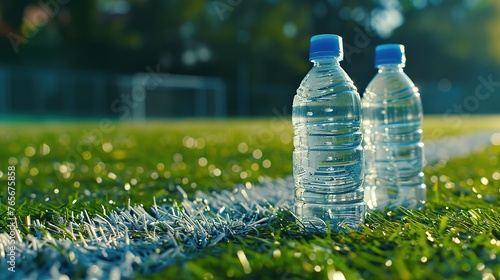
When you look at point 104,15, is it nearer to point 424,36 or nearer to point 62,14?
point 62,14

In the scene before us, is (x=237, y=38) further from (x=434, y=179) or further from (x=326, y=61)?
(x=326, y=61)

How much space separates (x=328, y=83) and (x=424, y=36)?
34.8m

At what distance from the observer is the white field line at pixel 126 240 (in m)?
1.48

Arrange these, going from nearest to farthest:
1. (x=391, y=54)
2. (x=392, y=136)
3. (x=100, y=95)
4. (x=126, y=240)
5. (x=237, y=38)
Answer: (x=126, y=240) < (x=391, y=54) < (x=392, y=136) < (x=100, y=95) < (x=237, y=38)

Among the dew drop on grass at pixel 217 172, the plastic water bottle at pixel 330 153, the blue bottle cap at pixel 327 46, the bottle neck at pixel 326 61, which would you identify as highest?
the blue bottle cap at pixel 327 46

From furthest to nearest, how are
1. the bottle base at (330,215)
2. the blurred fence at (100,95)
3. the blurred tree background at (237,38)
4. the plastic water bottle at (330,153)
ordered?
the blurred tree background at (237,38), the blurred fence at (100,95), the plastic water bottle at (330,153), the bottle base at (330,215)

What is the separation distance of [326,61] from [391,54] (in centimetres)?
45

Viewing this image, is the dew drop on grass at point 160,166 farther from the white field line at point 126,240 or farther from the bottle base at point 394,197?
the bottle base at point 394,197

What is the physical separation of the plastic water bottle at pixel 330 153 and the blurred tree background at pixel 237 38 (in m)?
23.8

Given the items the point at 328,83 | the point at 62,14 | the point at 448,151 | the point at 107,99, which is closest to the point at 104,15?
the point at 62,14

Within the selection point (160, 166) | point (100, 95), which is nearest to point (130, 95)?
point (100, 95)

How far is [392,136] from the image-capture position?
2.92 metres

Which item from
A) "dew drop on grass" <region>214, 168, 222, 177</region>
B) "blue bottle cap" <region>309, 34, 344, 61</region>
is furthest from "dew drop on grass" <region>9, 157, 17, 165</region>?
"blue bottle cap" <region>309, 34, 344, 61</region>

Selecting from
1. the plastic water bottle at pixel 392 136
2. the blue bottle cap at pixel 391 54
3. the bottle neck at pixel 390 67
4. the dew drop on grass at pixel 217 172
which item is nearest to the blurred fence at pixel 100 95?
the dew drop on grass at pixel 217 172
